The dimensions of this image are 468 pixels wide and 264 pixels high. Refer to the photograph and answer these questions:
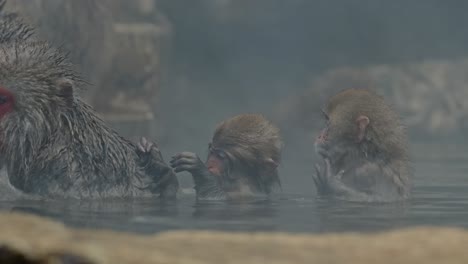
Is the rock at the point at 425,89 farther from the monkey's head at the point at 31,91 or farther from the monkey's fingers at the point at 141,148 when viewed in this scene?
the monkey's head at the point at 31,91

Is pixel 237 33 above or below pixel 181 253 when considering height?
above

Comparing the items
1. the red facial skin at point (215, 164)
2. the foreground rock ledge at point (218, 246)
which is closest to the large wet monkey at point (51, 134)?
the red facial skin at point (215, 164)

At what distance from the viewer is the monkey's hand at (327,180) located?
757cm

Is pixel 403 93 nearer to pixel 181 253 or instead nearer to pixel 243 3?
pixel 243 3

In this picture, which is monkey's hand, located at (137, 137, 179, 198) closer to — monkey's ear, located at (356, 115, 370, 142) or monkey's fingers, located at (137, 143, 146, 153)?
monkey's fingers, located at (137, 143, 146, 153)

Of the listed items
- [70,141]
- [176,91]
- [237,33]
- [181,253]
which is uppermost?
[237,33]

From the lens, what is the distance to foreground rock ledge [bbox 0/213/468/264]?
355 cm

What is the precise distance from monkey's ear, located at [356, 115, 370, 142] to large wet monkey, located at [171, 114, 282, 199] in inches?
24.4

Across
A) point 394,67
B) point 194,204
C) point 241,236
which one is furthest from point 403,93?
point 241,236

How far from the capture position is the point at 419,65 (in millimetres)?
18391

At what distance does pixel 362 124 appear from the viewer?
7.72 meters

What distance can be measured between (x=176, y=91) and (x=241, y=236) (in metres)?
13.0

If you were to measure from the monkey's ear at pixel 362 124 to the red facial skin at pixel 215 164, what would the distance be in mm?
963

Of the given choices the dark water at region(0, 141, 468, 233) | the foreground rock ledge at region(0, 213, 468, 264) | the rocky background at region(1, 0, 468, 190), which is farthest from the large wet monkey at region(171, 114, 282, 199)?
the rocky background at region(1, 0, 468, 190)
